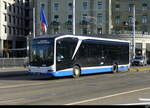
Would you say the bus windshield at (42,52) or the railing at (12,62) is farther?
the railing at (12,62)

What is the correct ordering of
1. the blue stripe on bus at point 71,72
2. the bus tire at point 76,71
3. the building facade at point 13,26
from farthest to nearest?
the building facade at point 13,26, the bus tire at point 76,71, the blue stripe on bus at point 71,72

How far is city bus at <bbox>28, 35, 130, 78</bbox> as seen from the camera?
2083cm

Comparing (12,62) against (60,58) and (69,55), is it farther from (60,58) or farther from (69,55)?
(60,58)

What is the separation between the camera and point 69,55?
71.8 feet

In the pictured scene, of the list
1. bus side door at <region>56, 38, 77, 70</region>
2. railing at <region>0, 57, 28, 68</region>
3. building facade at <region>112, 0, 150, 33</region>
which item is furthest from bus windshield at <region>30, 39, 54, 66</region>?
building facade at <region>112, 0, 150, 33</region>

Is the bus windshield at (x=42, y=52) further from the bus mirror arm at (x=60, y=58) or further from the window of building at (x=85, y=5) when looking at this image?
the window of building at (x=85, y=5)

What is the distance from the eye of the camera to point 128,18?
88.4 m

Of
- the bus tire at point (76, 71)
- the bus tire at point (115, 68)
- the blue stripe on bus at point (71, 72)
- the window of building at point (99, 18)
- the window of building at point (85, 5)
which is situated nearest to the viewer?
the blue stripe on bus at point (71, 72)

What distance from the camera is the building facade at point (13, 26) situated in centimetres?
8681

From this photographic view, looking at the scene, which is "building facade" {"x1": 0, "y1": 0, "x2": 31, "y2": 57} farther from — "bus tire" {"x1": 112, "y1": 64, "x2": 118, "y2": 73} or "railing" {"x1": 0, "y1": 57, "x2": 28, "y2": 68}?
"bus tire" {"x1": 112, "y1": 64, "x2": 118, "y2": 73}

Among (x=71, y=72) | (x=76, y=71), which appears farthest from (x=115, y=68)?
(x=71, y=72)

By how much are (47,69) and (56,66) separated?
2.06ft

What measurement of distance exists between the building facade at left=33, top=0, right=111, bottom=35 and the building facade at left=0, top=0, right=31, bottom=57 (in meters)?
9.31

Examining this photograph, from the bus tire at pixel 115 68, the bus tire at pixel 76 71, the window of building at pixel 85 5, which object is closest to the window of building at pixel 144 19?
the window of building at pixel 85 5
